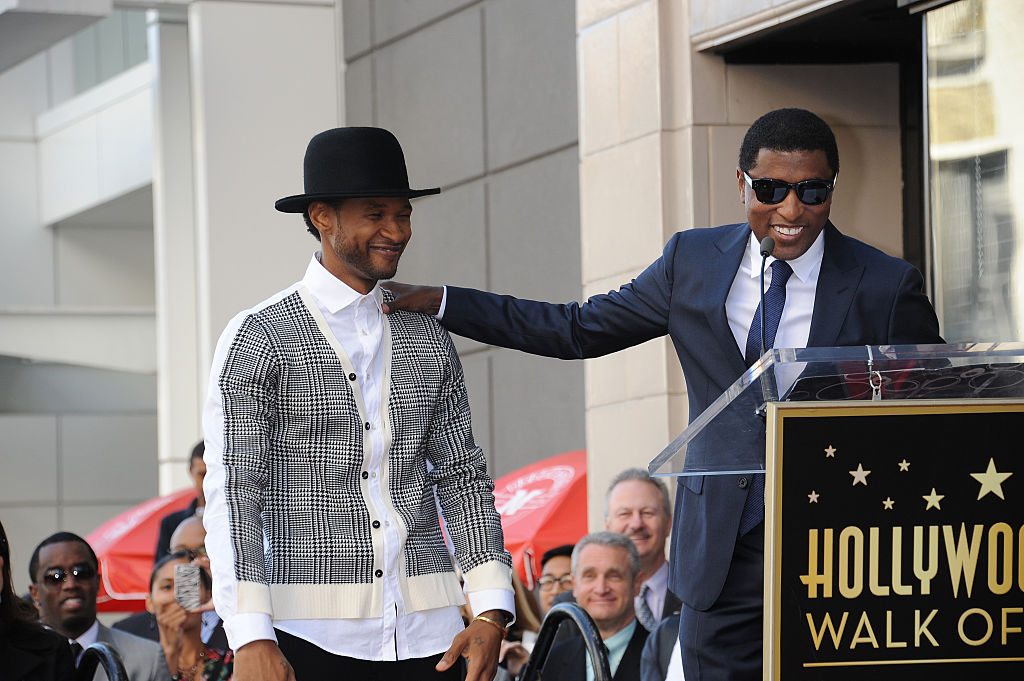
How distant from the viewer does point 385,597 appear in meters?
4.06

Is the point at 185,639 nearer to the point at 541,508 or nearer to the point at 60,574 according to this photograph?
the point at 60,574

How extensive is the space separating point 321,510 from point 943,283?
4.03 meters

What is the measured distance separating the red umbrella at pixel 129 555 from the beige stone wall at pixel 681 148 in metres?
3.66

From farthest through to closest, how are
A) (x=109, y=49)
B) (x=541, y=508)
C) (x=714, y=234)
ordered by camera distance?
(x=109, y=49) < (x=541, y=508) < (x=714, y=234)

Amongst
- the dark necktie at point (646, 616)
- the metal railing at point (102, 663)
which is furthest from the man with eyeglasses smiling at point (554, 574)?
the metal railing at point (102, 663)

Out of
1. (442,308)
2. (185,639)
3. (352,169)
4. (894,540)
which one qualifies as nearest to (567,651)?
(185,639)

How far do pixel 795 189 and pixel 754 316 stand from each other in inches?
12.8

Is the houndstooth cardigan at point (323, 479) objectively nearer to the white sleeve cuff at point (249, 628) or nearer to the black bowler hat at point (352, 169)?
the white sleeve cuff at point (249, 628)

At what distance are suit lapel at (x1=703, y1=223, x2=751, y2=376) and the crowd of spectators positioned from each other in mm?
2681

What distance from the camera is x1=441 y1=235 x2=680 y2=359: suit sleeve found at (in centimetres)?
448

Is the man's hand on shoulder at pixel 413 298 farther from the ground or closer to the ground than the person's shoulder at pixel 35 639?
farther from the ground

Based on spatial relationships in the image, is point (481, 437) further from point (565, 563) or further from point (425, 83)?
point (565, 563)

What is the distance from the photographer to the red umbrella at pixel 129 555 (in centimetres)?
1127

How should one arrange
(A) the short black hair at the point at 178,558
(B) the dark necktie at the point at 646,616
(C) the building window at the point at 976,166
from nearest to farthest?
(C) the building window at the point at 976,166, (B) the dark necktie at the point at 646,616, (A) the short black hair at the point at 178,558
